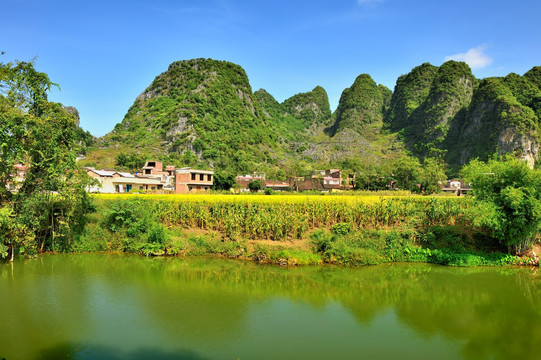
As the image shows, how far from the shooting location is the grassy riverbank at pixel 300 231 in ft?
64.6

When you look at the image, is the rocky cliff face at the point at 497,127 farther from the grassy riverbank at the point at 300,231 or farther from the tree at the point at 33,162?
the tree at the point at 33,162

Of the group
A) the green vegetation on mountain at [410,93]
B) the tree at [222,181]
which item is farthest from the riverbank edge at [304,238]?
the green vegetation on mountain at [410,93]

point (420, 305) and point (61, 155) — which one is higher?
point (61, 155)

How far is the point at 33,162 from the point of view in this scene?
61.0 ft

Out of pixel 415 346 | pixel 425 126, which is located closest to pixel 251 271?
pixel 415 346

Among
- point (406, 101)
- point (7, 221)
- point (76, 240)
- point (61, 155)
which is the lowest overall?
point (76, 240)

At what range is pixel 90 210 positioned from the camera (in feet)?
78.4

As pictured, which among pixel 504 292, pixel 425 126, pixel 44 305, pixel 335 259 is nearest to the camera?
pixel 44 305

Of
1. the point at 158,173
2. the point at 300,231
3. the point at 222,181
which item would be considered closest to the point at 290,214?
the point at 300,231

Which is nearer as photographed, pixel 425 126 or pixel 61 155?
Answer: pixel 61 155

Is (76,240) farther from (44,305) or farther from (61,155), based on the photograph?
(44,305)

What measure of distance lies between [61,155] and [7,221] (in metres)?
4.42

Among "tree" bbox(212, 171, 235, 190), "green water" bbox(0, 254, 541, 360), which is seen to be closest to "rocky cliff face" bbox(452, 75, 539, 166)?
"tree" bbox(212, 171, 235, 190)

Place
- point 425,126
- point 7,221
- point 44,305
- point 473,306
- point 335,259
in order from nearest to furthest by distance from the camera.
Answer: point 44,305 → point 473,306 → point 7,221 → point 335,259 → point 425,126
